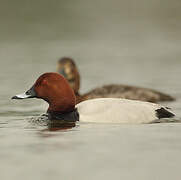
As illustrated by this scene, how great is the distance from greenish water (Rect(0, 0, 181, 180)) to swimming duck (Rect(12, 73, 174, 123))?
7.8 inches

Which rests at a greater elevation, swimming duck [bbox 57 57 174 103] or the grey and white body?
swimming duck [bbox 57 57 174 103]

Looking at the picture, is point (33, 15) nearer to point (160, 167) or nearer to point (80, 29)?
point (80, 29)

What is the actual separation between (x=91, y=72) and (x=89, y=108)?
6204 millimetres

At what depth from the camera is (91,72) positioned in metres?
14.1

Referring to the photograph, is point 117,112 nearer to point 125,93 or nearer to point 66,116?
point 66,116

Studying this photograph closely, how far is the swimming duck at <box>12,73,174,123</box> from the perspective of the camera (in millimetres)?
7867

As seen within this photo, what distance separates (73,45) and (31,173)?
12907 mm

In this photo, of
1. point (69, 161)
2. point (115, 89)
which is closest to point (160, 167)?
point (69, 161)

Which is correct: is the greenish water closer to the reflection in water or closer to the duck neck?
the reflection in water

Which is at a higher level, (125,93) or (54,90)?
(125,93)

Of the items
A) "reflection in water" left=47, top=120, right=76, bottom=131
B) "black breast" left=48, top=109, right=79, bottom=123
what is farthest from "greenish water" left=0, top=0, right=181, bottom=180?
"black breast" left=48, top=109, right=79, bottom=123

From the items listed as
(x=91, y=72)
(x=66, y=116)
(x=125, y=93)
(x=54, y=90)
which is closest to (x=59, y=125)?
(x=66, y=116)

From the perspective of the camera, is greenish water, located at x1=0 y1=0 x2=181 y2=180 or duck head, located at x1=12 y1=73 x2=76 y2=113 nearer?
greenish water, located at x1=0 y1=0 x2=181 y2=180

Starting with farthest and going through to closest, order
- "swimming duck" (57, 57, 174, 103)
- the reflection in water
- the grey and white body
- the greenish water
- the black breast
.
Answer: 1. "swimming duck" (57, 57, 174, 103)
2. the black breast
3. the grey and white body
4. the reflection in water
5. the greenish water
